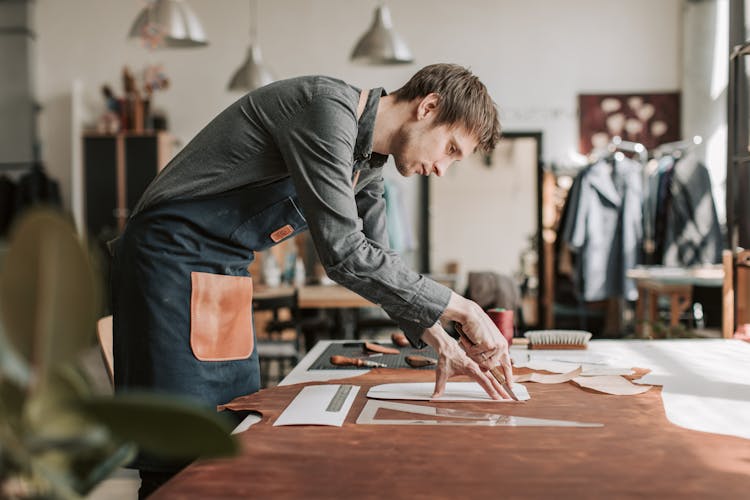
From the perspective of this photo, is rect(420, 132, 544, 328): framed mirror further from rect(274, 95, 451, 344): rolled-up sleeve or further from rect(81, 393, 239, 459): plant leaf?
rect(81, 393, 239, 459): plant leaf

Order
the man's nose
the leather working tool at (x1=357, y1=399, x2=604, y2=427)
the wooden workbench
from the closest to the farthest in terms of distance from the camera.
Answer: the wooden workbench → the leather working tool at (x1=357, y1=399, x2=604, y2=427) → the man's nose

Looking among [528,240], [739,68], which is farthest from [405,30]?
[739,68]

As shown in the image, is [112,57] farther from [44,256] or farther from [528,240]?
[44,256]

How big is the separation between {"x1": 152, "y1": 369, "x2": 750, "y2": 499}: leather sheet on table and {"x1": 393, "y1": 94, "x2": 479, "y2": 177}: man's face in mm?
610

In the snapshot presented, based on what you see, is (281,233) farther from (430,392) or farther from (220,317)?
(430,392)

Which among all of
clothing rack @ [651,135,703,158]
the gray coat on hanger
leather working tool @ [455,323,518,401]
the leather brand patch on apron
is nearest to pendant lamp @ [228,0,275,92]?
the gray coat on hanger

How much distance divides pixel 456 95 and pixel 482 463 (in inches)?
32.7

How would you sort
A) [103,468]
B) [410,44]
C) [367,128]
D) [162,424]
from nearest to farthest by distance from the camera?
[162,424]
[103,468]
[367,128]
[410,44]

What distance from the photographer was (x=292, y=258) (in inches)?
216

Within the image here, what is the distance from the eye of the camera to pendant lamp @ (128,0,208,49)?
15.1 ft

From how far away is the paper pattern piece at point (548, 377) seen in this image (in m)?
1.59

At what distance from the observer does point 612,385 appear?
152 cm

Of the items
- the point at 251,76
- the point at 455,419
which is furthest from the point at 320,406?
the point at 251,76

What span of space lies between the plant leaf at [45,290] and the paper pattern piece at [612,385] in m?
1.19
